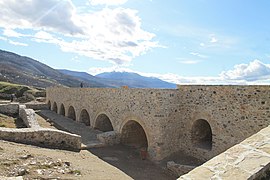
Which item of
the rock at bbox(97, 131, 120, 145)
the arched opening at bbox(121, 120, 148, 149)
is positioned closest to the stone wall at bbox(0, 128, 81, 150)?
the rock at bbox(97, 131, 120, 145)

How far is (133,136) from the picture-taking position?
1414cm

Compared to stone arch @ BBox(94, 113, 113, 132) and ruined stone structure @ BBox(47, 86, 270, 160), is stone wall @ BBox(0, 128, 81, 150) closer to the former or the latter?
ruined stone structure @ BBox(47, 86, 270, 160)

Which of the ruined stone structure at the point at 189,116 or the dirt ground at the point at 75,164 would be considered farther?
the ruined stone structure at the point at 189,116

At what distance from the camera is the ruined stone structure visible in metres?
8.85

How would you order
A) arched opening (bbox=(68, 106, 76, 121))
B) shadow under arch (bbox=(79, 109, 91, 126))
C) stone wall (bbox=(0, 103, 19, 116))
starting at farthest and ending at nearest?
arched opening (bbox=(68, 106, 76, 121))
stone wall (bbox=(0, 103, 19, 116))
shadow under arch (bbox=(79, 109, 91, 126))

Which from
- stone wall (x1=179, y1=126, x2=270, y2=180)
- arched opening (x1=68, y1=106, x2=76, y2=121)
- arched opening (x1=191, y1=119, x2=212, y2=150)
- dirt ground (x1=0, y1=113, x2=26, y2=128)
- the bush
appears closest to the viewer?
stone wall (x1=179, y1=126, x2=270, y2=180)

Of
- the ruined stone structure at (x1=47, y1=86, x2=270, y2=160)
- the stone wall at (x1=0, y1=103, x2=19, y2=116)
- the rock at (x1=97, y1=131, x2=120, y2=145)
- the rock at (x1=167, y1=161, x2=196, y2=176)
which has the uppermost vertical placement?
the ruined stone structure at (x1=47, y1=86, x2=270, y2=160)

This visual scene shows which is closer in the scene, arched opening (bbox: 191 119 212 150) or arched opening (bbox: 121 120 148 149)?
arched opening (bbox: 191 119 212 150)

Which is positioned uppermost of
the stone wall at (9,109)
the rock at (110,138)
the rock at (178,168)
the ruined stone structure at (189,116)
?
the ruined stone structure at (189,116)

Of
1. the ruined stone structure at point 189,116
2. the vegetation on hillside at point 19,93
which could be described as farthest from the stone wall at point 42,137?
the vegetation on hillside at point 19,93

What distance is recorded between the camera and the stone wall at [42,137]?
10.1m

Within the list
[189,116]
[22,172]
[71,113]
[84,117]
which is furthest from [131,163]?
[71,113]

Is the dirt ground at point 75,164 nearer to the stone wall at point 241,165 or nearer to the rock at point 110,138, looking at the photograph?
the rock at point 110,138

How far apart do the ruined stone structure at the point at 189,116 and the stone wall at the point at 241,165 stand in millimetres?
5513
